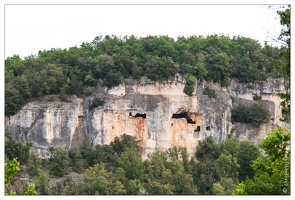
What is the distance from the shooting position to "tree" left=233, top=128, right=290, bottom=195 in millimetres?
30066

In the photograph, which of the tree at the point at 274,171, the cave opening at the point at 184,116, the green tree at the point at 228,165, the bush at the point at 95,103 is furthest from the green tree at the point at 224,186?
the tree at the point at 274,171

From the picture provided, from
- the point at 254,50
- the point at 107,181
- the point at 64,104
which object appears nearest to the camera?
the point at 107,181

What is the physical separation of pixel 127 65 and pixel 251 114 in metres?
8.52

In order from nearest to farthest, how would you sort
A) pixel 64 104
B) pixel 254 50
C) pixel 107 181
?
1. pixel 107 181
2. pixel 64 104
3. pixel 254 50

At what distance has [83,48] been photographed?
7125 cm

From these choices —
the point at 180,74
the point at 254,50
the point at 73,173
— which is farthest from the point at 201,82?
the point at 73,173

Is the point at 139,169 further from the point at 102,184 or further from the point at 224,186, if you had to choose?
the point at 224,186

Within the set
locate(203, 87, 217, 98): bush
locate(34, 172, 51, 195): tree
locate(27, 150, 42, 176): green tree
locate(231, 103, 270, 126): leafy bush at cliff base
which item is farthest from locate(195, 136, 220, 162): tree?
locate(34, 172, 51, 195): tree

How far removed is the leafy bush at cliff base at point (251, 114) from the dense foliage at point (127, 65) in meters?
2.06

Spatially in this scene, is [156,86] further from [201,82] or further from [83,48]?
[83,48]

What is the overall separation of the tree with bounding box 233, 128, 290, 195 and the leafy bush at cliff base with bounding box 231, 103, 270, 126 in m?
32.6

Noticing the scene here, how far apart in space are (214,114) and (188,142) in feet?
8.19

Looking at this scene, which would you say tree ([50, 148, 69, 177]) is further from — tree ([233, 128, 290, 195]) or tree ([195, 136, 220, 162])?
tree ([233, 128, 290, 195])

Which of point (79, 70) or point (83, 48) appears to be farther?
point (83, 48)
